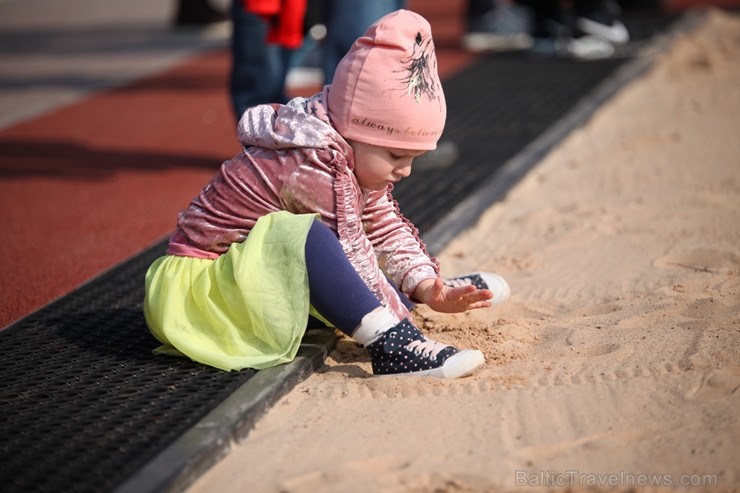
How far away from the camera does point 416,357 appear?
3.03 metres

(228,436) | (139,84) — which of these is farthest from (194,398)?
(139,84)

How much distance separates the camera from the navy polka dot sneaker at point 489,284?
356 cm

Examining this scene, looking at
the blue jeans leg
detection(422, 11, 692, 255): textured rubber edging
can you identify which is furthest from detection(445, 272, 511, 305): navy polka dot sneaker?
the blue jeans leg

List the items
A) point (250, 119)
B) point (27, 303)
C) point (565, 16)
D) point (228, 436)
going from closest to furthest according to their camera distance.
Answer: point (228, 436)
point (250, 119)
point (27, 303)
point (565, 16)

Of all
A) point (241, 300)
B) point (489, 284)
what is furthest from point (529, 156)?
point (241, 300)

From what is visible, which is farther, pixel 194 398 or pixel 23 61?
pixel 23 61

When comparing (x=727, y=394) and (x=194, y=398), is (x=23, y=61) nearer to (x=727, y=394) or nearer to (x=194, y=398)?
(x=194, y=398)

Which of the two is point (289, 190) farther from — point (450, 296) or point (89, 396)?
point (89, 396)

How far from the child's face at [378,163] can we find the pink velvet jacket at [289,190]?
0.09ft

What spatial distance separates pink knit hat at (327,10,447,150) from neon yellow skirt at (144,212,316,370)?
0.32 meters

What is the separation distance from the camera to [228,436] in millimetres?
2678

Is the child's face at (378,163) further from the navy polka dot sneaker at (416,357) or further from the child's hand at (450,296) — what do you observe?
the navy polka dot sneaker at (416,357)

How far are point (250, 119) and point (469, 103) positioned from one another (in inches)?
168

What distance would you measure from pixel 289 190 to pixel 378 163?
0.88 feet
